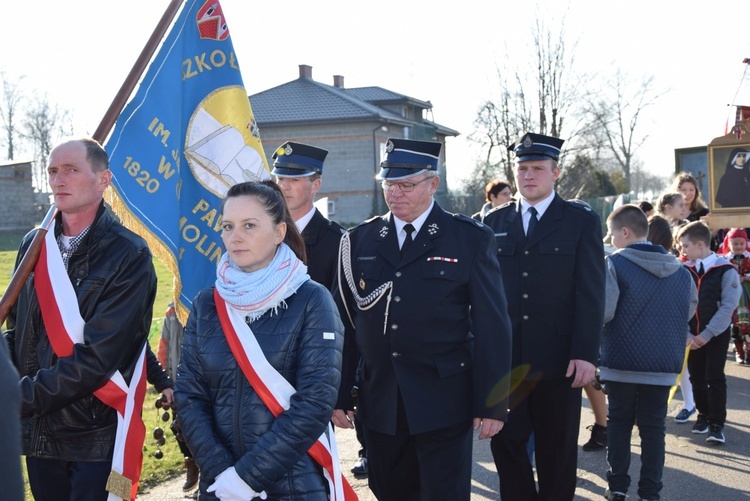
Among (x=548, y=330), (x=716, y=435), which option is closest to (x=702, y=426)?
(x=716, y=435)

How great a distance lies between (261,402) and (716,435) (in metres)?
5.27

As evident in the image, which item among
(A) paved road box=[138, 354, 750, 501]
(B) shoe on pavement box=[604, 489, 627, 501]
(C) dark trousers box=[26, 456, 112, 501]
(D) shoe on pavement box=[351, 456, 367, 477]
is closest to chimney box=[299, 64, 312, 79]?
(A) paved road box=[138, 354, 750, 501]

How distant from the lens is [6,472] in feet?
4.33

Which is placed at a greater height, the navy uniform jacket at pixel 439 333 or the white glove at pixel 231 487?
the navy uniform jacket at pixel 439 333

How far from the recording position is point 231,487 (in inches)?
112

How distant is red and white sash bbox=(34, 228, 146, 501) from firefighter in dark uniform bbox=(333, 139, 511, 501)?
41.2 inches

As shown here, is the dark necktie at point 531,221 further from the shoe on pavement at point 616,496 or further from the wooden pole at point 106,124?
the wooden pole at point 106,124

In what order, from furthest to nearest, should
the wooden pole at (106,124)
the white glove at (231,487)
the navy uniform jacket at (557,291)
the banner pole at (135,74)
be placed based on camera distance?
the navy uniform jacket at (557,291), the banner pole at (135,74), the wooden pole at (106,124), the white glove at (231,487)

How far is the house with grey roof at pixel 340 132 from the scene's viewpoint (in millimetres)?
42312

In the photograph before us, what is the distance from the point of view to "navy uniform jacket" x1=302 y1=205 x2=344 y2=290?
16.3 feet

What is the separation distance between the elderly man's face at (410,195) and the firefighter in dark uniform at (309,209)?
34.6 inches

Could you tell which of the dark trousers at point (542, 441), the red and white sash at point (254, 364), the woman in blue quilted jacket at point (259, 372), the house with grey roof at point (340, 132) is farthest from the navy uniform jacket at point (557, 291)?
the house with grey roof at point (340, 132)

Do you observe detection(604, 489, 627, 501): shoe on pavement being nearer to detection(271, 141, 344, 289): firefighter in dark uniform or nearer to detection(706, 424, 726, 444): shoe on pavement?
detection(706, 424, 726, 444): shoe on pavement

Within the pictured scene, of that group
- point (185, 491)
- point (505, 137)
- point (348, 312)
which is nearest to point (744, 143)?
point (348, 312)
